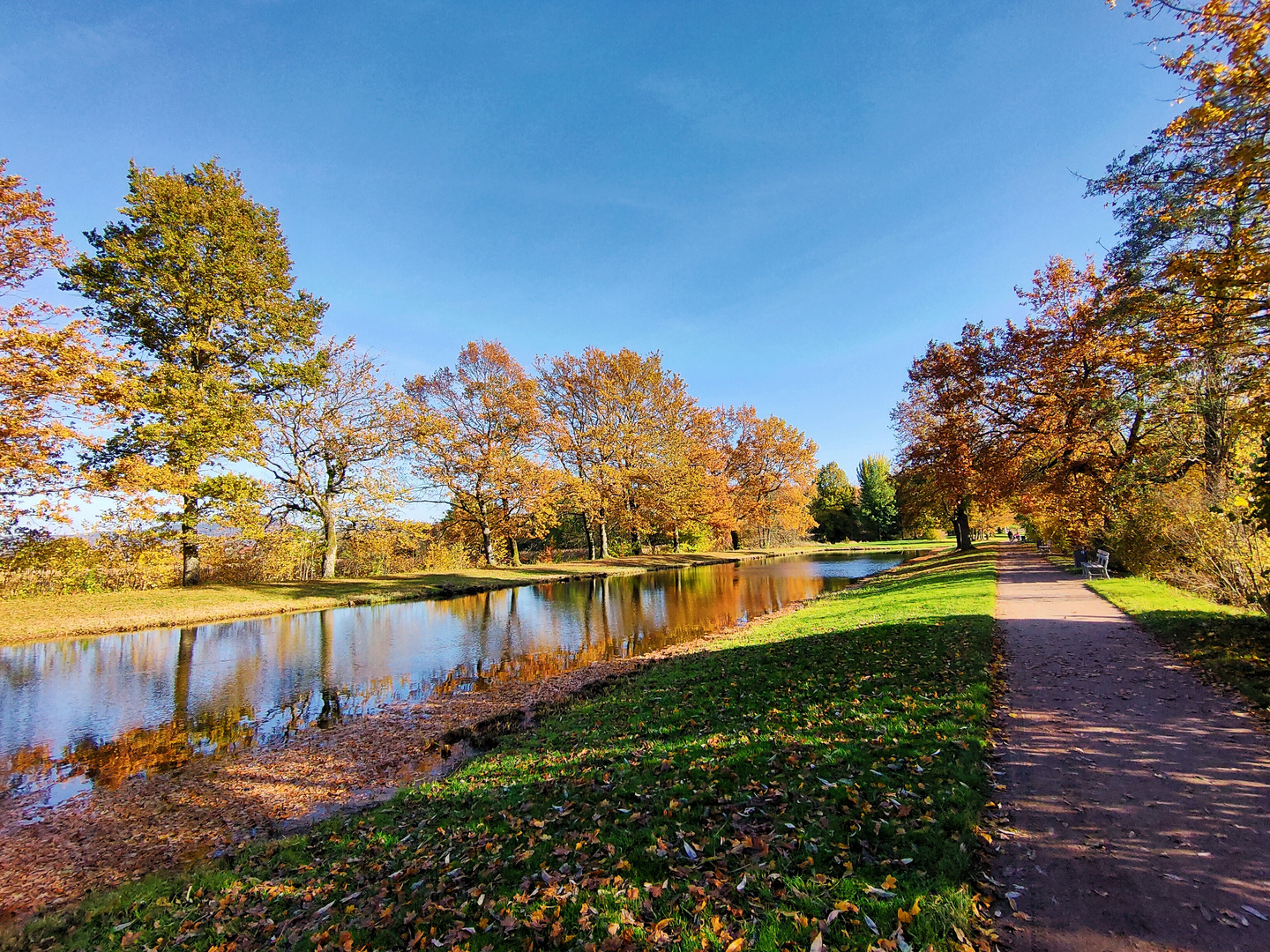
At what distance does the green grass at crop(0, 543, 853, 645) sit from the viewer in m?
15.3

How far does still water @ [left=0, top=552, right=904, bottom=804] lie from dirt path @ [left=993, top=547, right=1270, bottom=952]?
9.53 metres

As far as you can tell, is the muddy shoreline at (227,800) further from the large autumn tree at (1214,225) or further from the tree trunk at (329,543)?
the tree trunk at (329,543)

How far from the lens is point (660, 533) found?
163 feet

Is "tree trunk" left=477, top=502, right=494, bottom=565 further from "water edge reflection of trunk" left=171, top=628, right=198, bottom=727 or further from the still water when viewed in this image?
"water edge reflection of trunk" left=171, top=628, right=198, bottom=727

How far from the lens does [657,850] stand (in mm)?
4055

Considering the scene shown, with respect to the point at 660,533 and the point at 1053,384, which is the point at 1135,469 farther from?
the point at 660,533

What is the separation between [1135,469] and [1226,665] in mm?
11495

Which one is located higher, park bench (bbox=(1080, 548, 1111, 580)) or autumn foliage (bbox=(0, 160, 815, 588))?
autumn foliage (bbox=(0, 160, 815, 588))

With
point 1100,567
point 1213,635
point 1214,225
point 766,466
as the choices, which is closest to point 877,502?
point 766,466

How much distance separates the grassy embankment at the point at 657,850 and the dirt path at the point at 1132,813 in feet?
1.28

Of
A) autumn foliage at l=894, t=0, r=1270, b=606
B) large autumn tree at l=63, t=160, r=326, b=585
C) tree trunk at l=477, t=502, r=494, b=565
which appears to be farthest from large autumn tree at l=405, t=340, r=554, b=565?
autumn foliage at l=894, t=0, r=1270, b=606

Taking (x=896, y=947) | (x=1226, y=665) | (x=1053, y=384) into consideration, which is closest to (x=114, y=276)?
(x=896, y=947)

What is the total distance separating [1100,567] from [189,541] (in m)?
33.0

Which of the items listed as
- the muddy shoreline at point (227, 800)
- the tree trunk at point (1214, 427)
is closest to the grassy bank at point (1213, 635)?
the tree trunk at point (1214, 427)
